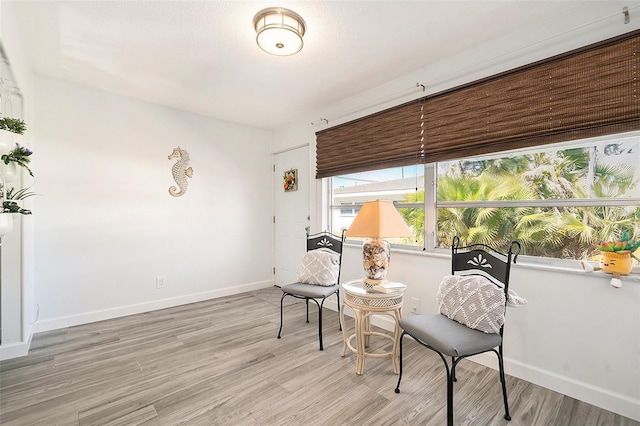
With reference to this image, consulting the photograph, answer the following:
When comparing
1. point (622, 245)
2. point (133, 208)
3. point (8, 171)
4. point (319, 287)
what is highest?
point (8, 171)

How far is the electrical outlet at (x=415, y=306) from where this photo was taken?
2.62 m

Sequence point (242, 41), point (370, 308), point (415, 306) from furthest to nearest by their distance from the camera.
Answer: point (415, 306), point (242, 41), point (370, 308)

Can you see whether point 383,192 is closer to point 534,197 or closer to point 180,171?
point 534,197

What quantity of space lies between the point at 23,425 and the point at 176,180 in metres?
2.66

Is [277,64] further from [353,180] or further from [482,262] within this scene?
[482,262]

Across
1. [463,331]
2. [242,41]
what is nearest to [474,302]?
[463,331]

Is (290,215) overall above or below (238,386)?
above

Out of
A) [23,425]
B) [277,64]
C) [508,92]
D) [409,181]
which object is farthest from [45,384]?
[508,92]

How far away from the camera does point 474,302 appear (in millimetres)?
1721

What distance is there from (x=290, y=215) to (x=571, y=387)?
3463 millimetres

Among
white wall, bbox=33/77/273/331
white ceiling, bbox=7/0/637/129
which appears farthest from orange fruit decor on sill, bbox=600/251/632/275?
white wall, bbox=33/77/273/331

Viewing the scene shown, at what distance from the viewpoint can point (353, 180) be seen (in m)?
3.47

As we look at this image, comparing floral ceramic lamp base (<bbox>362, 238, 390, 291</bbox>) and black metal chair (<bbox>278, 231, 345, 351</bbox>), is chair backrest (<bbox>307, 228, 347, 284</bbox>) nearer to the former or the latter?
black metal chair (<bbox>278, 231, 345, 351</bbox>)

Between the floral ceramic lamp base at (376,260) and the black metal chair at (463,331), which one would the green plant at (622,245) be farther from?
the floral ceramic lamp base at (376,260)
